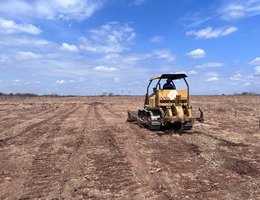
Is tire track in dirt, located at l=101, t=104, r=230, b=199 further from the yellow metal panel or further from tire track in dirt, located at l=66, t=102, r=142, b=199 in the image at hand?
the yellow metal panel

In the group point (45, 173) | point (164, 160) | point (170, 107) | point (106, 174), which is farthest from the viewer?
point (170, 107)

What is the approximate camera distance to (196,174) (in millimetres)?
8492

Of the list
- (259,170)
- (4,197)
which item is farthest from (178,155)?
(4,197)

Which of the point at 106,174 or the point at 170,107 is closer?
the point at 106,174

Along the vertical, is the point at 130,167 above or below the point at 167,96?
below

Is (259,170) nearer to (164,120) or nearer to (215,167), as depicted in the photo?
(215,167)

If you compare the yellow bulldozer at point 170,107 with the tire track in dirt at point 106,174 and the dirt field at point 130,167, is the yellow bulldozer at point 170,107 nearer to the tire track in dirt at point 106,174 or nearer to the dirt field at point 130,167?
the dirt field at point 130,167

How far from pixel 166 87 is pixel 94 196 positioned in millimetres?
10437

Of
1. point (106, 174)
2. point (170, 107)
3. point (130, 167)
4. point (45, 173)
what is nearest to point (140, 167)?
point (130, 167)

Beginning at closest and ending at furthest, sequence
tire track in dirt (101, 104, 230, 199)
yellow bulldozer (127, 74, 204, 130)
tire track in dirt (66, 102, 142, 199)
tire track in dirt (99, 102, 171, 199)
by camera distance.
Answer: tire track in dirt (99, 102, 171, 199), tire track in dirt (66, 102, 142, 199), tire track in dirt (101, 104, 230, 199), yellow bulldozer (127, 74, 204, 130)

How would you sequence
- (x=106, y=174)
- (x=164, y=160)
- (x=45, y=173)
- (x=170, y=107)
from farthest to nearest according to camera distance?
(x=170, y=107)
(x=164, y=160)
(x=45, y=173)
(x=106, y=174)

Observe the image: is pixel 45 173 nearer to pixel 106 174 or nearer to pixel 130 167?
pixel 106 174

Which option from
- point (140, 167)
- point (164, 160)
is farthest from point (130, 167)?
point (164, 160)

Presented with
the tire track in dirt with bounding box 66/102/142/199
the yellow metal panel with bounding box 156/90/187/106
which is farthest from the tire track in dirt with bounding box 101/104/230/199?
the yellow metal panel with bounding box 156/90/187/106
